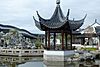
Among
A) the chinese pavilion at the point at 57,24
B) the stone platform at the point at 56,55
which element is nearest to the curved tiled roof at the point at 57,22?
the chinese pavilion at the point at 57,24

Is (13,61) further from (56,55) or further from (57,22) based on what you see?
(57,22)

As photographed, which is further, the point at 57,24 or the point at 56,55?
the point at 57,24

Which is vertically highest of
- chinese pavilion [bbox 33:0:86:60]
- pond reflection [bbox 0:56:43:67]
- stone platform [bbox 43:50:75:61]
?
chinese pavilion [bbox 33:0:86:60]

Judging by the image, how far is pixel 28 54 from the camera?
31.0 metres

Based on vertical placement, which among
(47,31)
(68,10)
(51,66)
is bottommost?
(51,66)

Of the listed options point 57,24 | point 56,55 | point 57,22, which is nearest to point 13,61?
point 56,55

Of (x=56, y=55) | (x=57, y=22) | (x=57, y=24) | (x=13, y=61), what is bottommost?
(x=13, y=61)

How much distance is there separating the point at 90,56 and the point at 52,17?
5486mm

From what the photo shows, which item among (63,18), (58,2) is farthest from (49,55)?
(58,2)

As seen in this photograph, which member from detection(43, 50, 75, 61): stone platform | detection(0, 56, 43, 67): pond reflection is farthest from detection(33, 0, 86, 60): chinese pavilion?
detection(0, 56, 43, 67): pond reflection

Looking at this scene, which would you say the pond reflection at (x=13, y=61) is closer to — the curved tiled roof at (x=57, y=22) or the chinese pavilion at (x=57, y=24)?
the chinese pavilion at (x=57, y=24)

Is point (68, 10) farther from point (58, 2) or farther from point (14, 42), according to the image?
point (14, 42)

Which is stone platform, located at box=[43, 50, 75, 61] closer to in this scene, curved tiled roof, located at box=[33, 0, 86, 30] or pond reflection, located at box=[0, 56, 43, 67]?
pond reflection, located at box=[0, 56, 43, 67]

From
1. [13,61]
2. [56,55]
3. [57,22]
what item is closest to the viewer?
[56,55]
